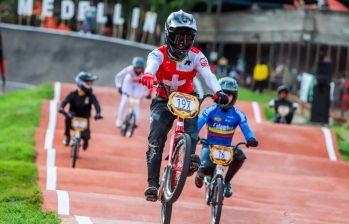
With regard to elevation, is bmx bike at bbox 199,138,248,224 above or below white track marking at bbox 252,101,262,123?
above

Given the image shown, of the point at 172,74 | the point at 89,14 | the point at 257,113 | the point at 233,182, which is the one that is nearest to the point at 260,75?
the point at 257,113

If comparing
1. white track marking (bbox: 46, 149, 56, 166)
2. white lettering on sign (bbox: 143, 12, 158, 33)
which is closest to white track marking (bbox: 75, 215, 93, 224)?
white track marking (bbox: 46, 149, 56, 166)

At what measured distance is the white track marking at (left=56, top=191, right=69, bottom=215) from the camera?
5.64 metres

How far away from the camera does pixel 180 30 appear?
16.3ft

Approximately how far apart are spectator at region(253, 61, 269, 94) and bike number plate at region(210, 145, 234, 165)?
1862 cm

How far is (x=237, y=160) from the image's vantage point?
20.8ft

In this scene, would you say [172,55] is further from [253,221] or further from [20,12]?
[20,12]

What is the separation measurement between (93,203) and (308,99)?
14101 millimetres

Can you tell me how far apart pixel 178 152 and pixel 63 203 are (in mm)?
1994

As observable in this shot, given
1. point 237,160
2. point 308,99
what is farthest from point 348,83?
point 237,160

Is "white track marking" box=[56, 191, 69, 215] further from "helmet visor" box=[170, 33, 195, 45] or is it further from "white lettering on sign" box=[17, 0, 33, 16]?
"white lettering on sign" box=[17, 0, 33, 16]

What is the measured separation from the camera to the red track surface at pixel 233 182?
612cm

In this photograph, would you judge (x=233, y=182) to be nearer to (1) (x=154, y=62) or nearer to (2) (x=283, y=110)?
(2) (x=283, y=110)

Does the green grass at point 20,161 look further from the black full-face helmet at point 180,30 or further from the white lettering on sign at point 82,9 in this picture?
the white lettering on sign at point 82,9
